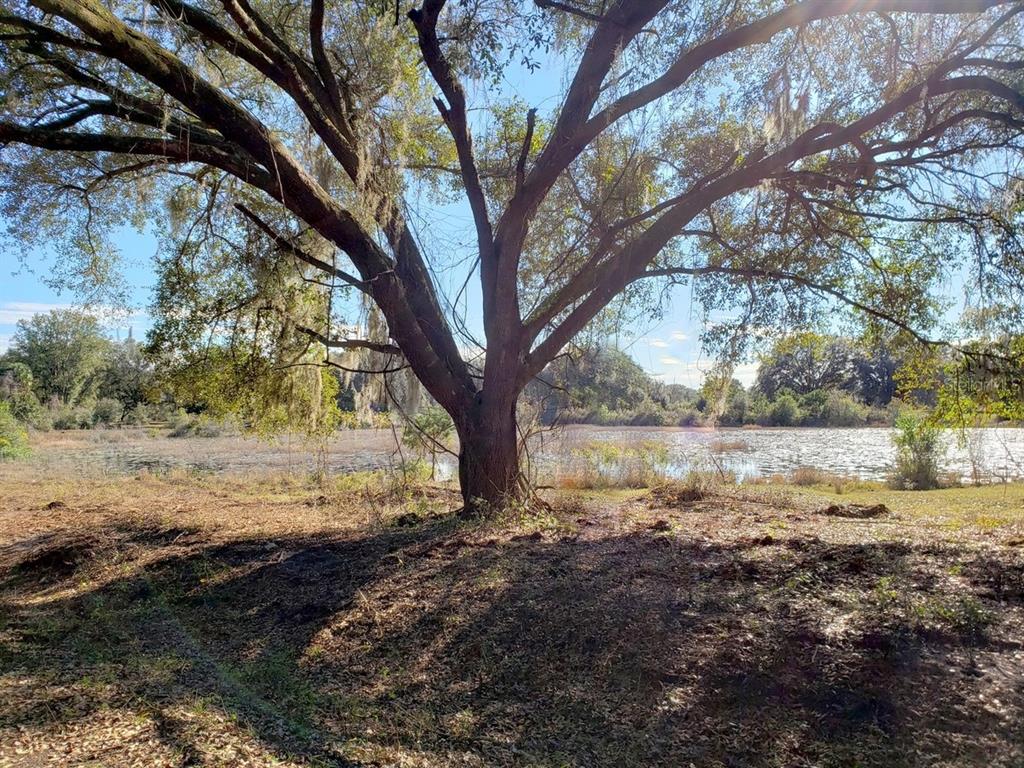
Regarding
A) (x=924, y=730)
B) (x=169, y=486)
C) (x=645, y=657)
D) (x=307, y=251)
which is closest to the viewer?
(x=924, y=730)

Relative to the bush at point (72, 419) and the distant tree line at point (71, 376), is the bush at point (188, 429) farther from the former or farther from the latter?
the bush at point (72, 419)

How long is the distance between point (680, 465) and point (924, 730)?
51.5 ft

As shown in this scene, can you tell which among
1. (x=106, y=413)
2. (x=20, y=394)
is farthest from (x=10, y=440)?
(x=106, y=413)

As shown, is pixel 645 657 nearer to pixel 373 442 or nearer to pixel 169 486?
pixel 169 486

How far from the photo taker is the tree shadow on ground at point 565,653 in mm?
2639

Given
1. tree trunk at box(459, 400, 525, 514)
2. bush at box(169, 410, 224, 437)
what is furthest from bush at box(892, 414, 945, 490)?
bush at box(169, 410, 224, 437)

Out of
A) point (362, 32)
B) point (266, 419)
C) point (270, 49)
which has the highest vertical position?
point (362, 32)

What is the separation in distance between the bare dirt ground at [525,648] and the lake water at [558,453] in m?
4.29

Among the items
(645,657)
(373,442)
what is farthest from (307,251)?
(373,442)

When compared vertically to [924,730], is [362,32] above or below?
above

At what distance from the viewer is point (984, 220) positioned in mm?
6934

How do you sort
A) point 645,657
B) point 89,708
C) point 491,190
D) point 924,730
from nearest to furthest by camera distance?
1. point 924,730
2. point 89,708
3. point 645,657
4. point 491,190

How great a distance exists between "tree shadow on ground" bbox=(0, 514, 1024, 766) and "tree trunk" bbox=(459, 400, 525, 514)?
54.2 inches

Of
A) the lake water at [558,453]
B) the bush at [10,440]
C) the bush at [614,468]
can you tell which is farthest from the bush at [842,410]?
the bush at [10,440]
